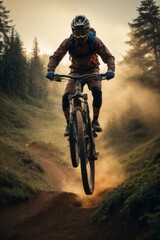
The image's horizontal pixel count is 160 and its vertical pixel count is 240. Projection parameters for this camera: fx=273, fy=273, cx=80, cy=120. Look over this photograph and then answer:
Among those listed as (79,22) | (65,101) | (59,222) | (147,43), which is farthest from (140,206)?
(147,43)

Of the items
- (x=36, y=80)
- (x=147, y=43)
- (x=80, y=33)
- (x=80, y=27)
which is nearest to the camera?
(x=80, y=27)

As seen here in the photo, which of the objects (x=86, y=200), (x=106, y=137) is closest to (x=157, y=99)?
(x=106, y=137)

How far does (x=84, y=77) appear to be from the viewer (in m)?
7.03

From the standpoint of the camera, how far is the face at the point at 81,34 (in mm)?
6941

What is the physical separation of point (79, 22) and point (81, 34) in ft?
0.97

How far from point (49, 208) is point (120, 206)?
395 cm

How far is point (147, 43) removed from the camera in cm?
3541

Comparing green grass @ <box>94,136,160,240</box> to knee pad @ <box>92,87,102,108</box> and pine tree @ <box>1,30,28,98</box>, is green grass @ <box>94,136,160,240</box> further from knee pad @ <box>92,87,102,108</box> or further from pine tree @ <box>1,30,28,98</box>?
pine tree @ <box>1,30,28,98</box>

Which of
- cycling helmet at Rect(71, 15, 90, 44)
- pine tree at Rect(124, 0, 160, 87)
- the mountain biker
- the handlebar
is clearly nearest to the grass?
the mountain biker

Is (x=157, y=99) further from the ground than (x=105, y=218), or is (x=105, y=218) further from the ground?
(x=157, y=99)

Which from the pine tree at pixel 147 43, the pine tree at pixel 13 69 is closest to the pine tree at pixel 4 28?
the pine tree at pixel 13 69

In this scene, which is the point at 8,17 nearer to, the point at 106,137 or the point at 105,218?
the point at 106,137

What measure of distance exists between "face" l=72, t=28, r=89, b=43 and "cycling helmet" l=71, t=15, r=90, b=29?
0.09 meters

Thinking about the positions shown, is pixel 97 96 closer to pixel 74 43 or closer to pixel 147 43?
pixel 74 43
